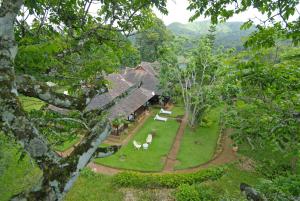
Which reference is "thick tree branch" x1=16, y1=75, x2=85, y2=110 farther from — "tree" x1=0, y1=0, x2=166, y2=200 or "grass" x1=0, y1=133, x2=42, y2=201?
"grass" x1=0, y1=133, x2=42, y2=201

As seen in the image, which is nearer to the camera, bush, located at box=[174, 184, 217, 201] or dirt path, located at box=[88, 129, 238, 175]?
bush, located at box=[174, 184, 217, 201]

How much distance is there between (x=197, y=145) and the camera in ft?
81.6

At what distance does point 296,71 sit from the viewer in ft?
20.8

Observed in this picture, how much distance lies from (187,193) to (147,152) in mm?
6765

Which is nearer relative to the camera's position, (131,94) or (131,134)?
(131,134)

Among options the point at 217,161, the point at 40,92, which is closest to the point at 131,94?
the point at 217,161

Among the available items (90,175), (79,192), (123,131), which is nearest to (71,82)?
(79,192)

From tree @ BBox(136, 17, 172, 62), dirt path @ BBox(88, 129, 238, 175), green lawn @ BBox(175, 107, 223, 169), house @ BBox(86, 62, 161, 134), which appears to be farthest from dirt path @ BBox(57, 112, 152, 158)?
Result: tree @ BBox(136, 17, 172, 62)

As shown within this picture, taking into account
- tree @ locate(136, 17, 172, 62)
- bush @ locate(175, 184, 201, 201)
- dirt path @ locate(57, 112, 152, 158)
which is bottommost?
bush @ locate(175, 184, 201, 201)

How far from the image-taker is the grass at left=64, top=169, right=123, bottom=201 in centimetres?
1661

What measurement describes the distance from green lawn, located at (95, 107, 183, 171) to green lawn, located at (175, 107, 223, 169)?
1219 millimetres

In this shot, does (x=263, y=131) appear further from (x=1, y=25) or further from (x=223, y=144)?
(x=223, y=144)

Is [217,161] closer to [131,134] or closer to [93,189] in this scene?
[131,134]

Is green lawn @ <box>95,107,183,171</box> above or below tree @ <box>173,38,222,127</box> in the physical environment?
below
